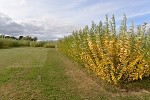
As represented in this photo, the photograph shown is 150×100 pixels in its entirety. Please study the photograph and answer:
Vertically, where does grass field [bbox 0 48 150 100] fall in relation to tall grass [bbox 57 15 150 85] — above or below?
below

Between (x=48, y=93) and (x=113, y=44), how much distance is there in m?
2.33

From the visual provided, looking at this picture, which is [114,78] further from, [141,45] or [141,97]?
[141,45]

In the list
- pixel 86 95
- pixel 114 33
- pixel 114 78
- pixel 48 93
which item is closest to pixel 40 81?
pixel 48 93

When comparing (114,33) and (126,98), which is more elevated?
(114,33)

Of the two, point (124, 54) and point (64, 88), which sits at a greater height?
point (124, 54)

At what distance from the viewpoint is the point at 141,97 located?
5199mm

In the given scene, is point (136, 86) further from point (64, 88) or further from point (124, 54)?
point (64, 88)

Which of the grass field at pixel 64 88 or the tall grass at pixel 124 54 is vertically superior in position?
the tall grass at pixel 124 54

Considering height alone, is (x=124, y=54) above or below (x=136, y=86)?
above

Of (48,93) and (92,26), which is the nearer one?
(48,93)

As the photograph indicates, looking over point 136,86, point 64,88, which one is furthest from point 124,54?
point 64,88

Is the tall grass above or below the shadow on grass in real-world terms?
above

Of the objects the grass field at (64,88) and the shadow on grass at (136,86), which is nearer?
the grass field at (64,88)

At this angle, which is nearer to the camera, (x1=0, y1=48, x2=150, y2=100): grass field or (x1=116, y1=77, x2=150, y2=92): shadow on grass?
(x1=0, y1=48, x2=150, y2=100): grass field
